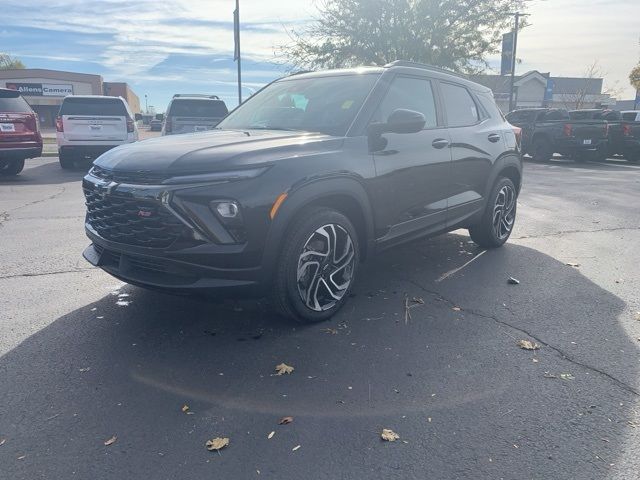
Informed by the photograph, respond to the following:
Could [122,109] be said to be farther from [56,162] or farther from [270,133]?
[270,133]

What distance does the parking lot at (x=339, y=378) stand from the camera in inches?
95.5

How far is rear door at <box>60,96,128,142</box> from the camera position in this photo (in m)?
13.2

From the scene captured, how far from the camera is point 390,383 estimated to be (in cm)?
308

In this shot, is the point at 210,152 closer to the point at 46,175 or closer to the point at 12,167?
the point at 46,175

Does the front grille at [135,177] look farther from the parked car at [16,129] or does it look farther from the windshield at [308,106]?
the parked car at [16,129]

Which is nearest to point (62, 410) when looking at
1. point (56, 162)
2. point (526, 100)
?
point (56, 162)

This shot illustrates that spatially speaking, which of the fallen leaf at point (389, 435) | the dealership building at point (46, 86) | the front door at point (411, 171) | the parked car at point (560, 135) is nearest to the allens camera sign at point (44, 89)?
the dealership building at point (46, 86)

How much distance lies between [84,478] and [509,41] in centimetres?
2360

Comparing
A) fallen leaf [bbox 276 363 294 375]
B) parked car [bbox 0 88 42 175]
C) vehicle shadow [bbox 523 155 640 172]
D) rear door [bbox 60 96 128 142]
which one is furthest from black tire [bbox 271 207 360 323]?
vehicle shadow [bbox 523 155 640 172]

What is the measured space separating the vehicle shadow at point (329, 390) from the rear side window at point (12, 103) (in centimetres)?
951

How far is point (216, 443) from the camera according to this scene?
2502mm

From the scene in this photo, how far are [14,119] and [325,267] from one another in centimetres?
1082

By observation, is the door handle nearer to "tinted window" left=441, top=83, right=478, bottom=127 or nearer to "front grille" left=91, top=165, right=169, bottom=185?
"tinted window" left=441, top=83, right=478, bottom=127

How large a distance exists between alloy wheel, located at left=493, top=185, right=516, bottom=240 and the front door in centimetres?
130
